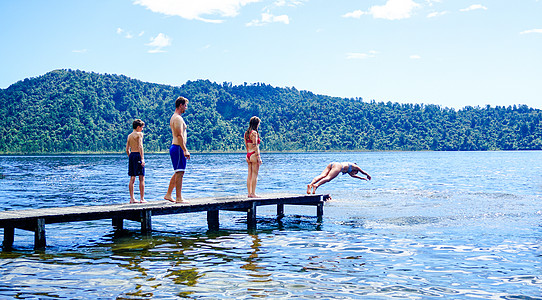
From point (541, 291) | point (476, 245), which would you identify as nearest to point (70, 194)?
point (476, 245)

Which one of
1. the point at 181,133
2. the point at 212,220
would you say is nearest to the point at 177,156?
the point at 181,133

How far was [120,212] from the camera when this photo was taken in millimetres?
13398

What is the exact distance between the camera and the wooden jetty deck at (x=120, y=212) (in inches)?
488

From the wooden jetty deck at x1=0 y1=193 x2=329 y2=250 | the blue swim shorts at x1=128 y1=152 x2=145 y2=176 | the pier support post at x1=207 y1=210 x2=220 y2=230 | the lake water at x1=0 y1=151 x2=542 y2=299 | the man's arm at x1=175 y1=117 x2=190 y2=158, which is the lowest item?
the lake water at x1=0 y1=151 x2=542 y2=299

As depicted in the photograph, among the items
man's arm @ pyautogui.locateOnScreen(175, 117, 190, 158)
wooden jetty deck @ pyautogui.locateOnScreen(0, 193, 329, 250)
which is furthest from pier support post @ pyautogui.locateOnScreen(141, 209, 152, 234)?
man's arm @ pyautogui.locateOnScreen(175, 117, 190, 158)

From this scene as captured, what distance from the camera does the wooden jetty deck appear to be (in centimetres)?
1240

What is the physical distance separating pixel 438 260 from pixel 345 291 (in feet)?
10.7

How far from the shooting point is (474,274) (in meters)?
10.2

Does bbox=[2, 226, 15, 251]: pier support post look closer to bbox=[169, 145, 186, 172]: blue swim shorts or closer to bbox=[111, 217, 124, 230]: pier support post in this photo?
bbox=[111, 217, 124, 230]: pier support post

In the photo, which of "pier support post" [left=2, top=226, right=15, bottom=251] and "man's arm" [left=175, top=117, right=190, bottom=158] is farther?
"man's arm" [left=175, top=117, right=190, bottom=158]

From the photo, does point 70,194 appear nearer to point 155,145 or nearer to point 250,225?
point 250,225

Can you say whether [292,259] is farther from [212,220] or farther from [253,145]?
[212,220]

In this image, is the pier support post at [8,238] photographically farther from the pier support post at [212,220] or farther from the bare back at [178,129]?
the pier support post at [212,220]

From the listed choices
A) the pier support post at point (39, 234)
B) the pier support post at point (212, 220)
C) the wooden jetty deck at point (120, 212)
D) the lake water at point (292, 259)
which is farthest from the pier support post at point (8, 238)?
the pier support post at point (212, 220)
